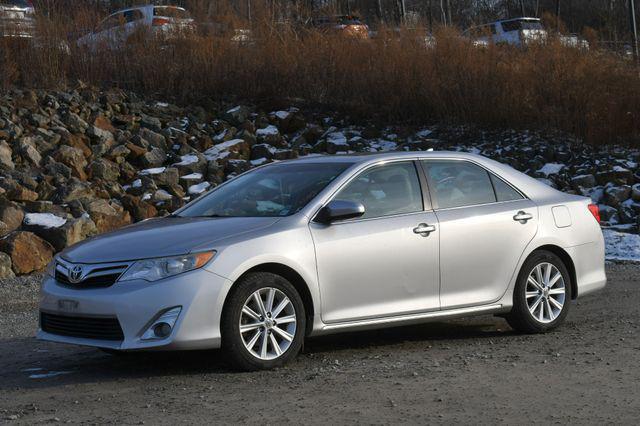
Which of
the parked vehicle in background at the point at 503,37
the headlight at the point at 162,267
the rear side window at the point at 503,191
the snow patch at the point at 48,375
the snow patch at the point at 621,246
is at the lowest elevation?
the snow patch at the point at 621,246

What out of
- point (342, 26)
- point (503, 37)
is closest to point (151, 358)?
point (342, 26)

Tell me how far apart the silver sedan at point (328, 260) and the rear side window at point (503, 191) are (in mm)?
12

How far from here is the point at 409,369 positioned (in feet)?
23.9

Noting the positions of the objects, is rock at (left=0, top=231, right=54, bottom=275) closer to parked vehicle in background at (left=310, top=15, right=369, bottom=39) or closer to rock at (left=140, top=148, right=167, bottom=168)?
rock at (left=140, top=148, right=167, bottom=168)

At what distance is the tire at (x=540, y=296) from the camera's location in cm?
858

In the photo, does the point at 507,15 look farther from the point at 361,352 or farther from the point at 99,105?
the point at 361,352

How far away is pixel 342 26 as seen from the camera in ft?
76.4

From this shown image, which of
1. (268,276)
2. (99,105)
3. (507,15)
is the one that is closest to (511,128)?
(99,105)

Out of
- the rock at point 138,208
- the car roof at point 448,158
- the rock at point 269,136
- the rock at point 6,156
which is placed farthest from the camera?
the rock at point 269,136

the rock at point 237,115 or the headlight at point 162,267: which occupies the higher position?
the headlight at point 162,267

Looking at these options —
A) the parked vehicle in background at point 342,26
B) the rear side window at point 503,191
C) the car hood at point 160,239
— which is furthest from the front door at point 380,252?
the parked vehicle in background at point 342,26

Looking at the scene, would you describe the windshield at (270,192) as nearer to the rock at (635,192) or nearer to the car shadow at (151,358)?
the car shadow at (151,358)

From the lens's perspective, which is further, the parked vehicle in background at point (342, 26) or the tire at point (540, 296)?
the parked vehicle in background at point (342, 26)

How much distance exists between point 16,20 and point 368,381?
16.9m
